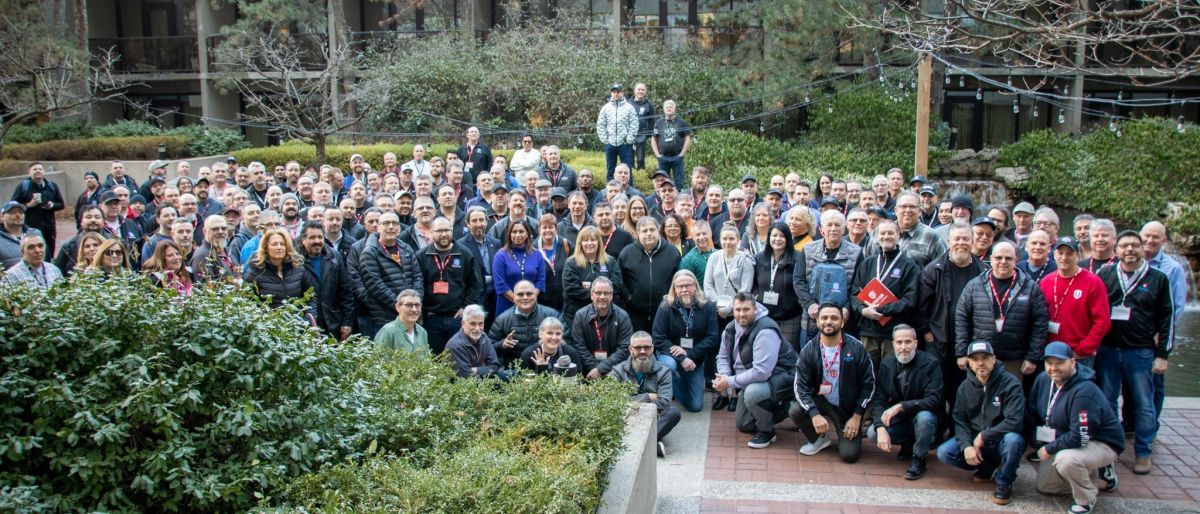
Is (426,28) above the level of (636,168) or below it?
above

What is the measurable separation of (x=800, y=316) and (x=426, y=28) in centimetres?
2126

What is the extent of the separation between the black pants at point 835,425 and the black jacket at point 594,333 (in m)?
1.61

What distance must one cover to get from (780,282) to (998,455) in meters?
2.59

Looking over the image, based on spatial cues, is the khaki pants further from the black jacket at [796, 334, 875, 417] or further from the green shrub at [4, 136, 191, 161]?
the green shrub at [4, 136, 191, 161]

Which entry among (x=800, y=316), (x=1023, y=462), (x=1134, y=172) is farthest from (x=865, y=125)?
(x=1023, y=462)

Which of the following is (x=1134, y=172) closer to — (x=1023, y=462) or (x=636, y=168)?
(x=636, y=168)

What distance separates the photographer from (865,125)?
21.2 m

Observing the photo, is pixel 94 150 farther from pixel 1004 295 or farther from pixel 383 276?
pixel 1004 295

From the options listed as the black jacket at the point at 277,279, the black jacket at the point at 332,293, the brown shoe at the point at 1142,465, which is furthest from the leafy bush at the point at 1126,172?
the black jacket at the point at 277,279

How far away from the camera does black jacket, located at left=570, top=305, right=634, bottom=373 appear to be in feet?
28.7

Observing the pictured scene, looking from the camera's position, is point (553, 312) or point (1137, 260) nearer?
point (1137, 260)

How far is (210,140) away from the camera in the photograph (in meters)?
24.4

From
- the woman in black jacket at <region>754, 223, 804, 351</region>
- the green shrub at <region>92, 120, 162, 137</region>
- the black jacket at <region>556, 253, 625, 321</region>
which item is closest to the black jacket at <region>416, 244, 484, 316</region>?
the black jacket at <region>556, 253, 625, 321</region>

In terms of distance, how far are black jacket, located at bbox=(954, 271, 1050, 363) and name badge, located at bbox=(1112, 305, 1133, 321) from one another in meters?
0.58
